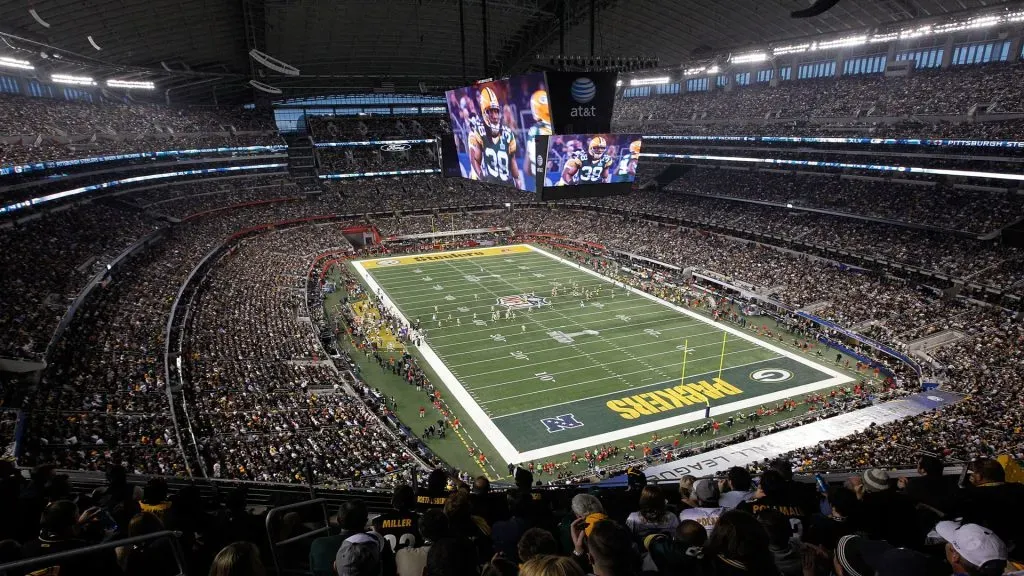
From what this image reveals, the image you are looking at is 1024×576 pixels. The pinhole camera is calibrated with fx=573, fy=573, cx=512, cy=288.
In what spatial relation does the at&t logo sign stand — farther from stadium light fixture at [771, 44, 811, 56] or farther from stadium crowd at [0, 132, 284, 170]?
stadium crowd at [0, 132, 284, 170]

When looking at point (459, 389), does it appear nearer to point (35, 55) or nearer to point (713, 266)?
point (713, 266)

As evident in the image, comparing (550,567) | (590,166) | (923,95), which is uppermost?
(923,95)

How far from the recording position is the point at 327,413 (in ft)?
69.1

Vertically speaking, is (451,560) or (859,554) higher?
(451,560)

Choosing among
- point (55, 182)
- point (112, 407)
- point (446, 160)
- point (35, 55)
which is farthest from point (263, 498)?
point (35, 55)

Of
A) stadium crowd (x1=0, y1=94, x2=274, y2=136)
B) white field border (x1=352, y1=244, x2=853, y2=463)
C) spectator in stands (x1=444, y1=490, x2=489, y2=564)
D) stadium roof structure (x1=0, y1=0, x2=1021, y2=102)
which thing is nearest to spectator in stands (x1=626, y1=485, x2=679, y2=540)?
spectator in stands (x1=444, y1=490, x2=489, y2=564)

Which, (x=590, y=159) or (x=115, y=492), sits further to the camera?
(x=590, y=159)

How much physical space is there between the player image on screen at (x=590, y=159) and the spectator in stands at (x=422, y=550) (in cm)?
2185

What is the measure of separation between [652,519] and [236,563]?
3.40 m

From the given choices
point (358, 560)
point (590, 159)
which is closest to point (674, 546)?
point (358, 560)

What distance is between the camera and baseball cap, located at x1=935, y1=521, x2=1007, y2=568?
149 inches

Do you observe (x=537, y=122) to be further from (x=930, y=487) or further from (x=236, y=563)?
(x=236, y=563)

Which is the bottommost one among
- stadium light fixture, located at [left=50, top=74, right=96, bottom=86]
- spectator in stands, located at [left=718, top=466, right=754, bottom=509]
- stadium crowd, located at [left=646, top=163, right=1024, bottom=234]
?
stadium crowd, located at [left=646, top=163, right=1024, bottom=234]

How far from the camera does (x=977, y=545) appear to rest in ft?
12.6
